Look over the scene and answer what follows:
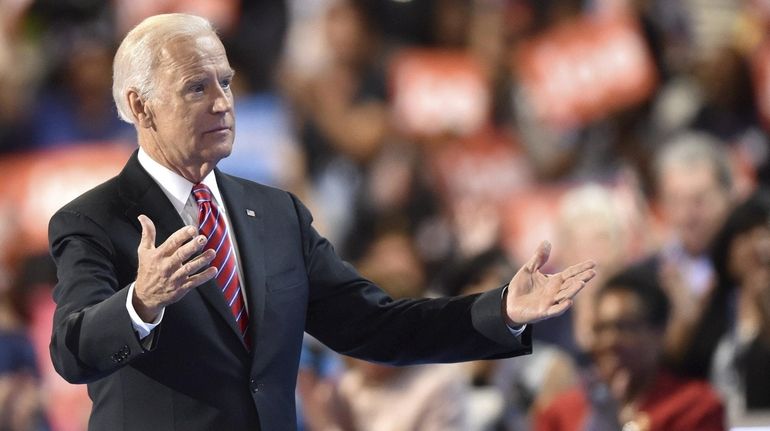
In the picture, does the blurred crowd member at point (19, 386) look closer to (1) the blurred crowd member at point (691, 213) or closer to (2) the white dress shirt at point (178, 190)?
(1) the blurred crowd member at point (691, 213)

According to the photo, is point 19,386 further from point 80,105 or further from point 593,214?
point 593,214

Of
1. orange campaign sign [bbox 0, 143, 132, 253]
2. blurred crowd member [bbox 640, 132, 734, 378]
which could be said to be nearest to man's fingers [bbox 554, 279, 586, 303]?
blurred crowd member [bbox 640, 132, 734, 378]

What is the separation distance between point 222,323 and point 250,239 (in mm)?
183

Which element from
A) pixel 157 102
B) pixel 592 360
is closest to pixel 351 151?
pixel 592 360

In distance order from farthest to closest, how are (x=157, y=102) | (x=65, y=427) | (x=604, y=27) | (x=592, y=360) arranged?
(x=604, y=27)
(x=65, y=427)
(x=592, y=360)
(x=157, y=102)

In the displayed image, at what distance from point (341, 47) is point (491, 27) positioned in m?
0.99

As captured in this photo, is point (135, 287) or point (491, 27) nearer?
point (135, 287)

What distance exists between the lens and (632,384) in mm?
3834

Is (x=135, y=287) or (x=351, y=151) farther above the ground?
(x=135, y=287)

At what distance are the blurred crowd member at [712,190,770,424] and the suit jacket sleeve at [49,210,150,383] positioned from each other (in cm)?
238

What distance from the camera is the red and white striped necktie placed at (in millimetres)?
2521

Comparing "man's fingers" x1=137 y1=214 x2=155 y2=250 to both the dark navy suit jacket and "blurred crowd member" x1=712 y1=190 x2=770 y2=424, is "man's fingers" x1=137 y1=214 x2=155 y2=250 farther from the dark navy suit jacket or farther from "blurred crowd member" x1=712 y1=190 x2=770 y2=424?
"blurred crowd member" x1=712 y1=190 x2=770 y2=424

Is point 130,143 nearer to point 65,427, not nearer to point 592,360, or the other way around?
point 65,427

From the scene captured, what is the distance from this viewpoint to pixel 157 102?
8.30ft
